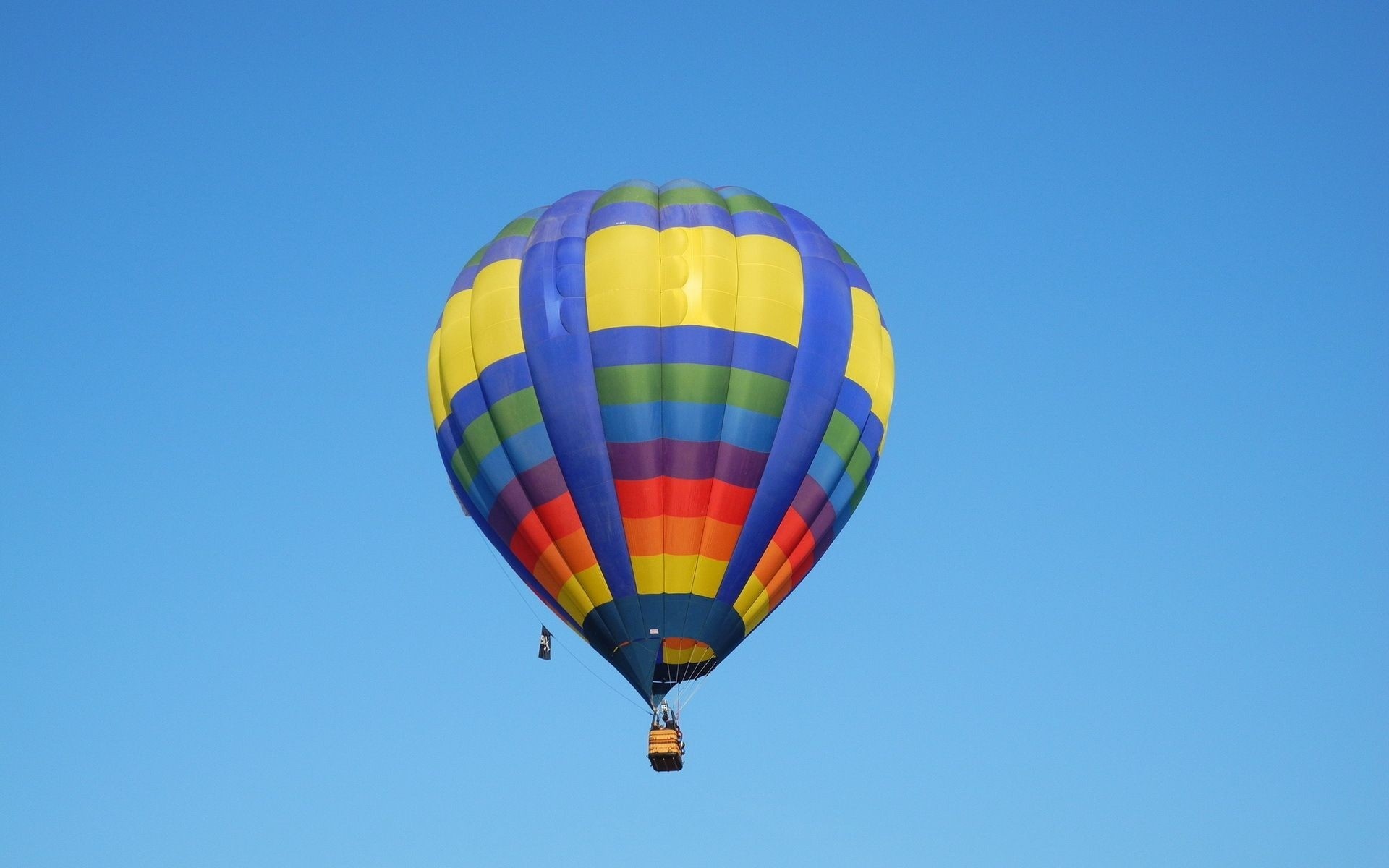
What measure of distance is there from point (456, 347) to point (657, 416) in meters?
3.79

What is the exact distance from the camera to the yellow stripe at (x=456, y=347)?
3459 centimetres

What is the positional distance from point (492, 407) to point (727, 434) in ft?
12.4

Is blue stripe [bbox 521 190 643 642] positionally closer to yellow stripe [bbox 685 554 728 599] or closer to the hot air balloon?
the hot air balloon

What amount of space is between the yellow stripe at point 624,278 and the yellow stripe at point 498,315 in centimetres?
122

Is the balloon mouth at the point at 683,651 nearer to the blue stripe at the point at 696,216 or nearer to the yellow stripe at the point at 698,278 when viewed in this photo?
the yellow stripe at the point at 698,278

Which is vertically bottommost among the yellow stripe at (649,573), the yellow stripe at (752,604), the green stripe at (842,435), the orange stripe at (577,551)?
the yellow stripe at (752,604)

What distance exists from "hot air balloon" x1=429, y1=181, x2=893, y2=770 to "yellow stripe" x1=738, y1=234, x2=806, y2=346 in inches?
1.3

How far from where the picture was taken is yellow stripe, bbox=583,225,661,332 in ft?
110

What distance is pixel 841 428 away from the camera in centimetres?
3466

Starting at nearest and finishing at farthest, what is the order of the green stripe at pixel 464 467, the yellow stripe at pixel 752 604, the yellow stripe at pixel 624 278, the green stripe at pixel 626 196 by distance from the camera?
the yellow stripe at pixel 624 278 < the yellow stripe at pixel 752 604 < the green stripe at pixel 464 467 < the green stripe at pixel 626 196

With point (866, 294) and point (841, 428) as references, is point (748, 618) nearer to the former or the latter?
point (841, 428)

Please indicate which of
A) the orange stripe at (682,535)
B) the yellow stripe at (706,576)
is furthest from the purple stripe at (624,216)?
the yellow stripe at (706,576)

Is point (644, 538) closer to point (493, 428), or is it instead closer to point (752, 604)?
point (752, 604)

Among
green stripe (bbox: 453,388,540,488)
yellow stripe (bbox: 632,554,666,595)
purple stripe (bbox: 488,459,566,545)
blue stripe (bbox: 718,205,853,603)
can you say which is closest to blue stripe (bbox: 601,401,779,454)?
blue stripe (bbox: 718,205,853,603)
